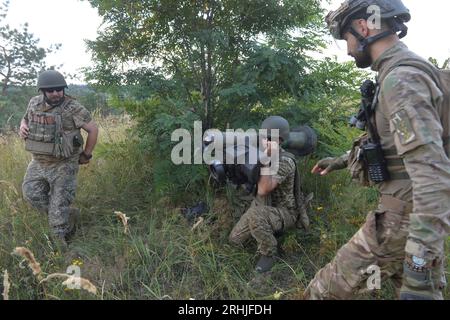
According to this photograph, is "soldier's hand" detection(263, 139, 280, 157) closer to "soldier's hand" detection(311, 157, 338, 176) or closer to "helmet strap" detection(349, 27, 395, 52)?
"soldier's hand" detection(311, 157, 338, 176)

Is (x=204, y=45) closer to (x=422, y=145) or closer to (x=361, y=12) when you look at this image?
(x=361, y=12)

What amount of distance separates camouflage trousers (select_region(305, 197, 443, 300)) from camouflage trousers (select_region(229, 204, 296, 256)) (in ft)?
3.72

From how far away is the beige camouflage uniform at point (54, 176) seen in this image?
375cm

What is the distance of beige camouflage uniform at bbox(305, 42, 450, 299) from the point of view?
1.58 m

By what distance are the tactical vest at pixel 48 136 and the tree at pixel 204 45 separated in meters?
0.63

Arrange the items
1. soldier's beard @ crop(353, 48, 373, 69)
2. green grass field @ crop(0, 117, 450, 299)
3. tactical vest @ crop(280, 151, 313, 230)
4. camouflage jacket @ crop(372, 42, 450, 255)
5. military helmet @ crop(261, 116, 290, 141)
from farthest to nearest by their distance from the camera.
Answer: tactical vest @ crop(280, 151, 313, 230), military helmet @ crop(261, 116, 290, 141), green grass field @ crop(0, 117, 450, 299), soldier's beard @ crop(353, 48, 373, 69), camouflage jacket @ crop(372, 42, 450, 255)

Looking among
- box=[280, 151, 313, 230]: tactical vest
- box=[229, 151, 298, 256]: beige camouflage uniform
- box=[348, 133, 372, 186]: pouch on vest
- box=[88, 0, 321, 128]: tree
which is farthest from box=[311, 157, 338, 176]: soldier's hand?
box=[88, 0, 321, 128]: tree

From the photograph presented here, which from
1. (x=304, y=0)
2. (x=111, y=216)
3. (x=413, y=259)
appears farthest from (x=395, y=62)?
(x=111, y=216)

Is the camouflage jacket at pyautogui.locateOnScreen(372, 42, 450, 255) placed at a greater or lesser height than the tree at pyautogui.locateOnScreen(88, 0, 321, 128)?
lesser

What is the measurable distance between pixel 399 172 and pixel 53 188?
3.19 m

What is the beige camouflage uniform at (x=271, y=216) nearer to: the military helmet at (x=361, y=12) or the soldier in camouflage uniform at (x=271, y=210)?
the soldier in camouflage uniform at (x=271, y=210)

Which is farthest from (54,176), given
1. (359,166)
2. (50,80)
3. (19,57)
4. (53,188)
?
(19,57)

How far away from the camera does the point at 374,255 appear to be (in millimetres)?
1969
